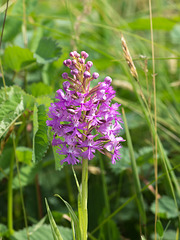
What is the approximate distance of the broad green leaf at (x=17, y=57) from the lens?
160 cm

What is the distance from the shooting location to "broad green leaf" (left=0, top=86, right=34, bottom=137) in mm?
1233

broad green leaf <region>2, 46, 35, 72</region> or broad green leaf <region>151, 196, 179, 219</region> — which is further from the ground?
broad green leaf <region>2, 46, 35, 72</region>

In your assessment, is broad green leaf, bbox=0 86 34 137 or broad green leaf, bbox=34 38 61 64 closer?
broad green leaf, bbox=0 86 34 137

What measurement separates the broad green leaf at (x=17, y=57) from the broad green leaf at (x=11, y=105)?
284mm

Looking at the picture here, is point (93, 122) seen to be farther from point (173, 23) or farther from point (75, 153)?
point (173, 23)

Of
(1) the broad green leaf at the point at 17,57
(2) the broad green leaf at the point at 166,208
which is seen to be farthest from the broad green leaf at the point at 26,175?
(2) the broad green leaf at the point at 166,208

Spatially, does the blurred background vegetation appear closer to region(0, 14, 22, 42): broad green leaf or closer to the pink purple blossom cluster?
region(0, 14, 22, 42): broad green leaf

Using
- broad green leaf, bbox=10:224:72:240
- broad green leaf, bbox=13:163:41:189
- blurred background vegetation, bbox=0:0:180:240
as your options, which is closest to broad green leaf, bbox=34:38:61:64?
blurred background vegetation, bbox=0:0:180:240

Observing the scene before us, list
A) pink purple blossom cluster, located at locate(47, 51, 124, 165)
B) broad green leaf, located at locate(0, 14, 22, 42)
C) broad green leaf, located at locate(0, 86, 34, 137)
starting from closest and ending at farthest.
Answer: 1. pink purple blossom cluster, located at locate(47, 51, 124, 165)
2. broad green leaf, located at locate(0, 86, 34, 137)
3. broad green leaf, located at locate(0, 14, 22, 42)

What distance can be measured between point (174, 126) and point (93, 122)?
1.13 metres

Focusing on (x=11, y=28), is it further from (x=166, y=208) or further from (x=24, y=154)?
(x=166, y=208)

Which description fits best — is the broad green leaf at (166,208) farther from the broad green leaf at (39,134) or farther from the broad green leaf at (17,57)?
the broad green leaf at (17,57)

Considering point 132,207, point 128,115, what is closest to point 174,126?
point 128,115

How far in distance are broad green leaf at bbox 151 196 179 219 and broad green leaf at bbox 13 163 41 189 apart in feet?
2.02
